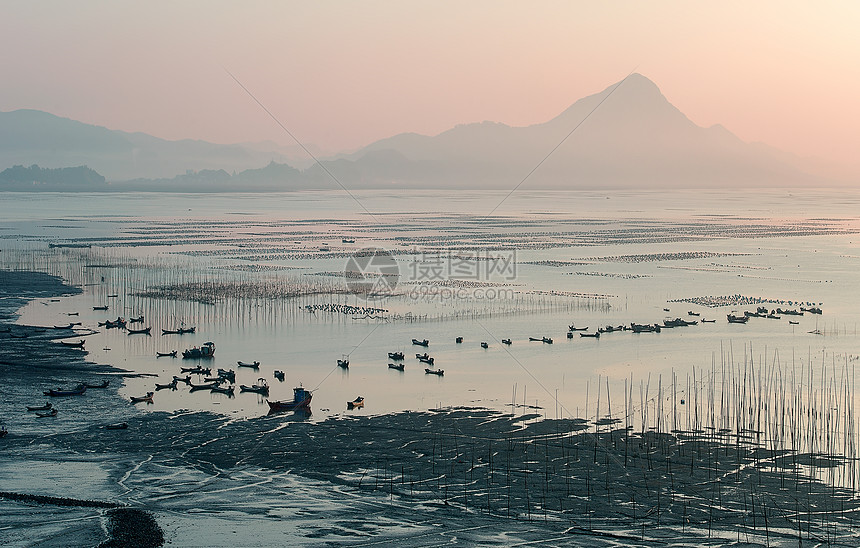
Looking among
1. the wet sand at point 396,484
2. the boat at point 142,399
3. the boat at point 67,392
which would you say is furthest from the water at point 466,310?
the wet sand at point 396,484

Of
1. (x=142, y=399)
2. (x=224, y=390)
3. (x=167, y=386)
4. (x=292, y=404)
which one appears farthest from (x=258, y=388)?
(x=142, y=399)

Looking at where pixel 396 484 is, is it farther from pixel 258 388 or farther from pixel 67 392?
pixel 67 392

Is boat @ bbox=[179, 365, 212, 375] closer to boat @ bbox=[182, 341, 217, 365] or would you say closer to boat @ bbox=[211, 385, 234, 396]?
boat @ bbox=[211, 385, 234, 396]

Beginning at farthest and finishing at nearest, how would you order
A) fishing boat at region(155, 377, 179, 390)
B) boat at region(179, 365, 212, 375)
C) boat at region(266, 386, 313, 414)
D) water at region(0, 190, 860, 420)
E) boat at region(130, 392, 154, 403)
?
boat at region(179, 365, 212, 375)
water at region(0, 190, 860, 420)
fishing boat at region(155, 377, 179, 390)
boat at region(130, 392, 154, 403)
boat at region(266, 386, 313, 414)

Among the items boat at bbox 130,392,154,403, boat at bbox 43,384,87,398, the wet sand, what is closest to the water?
boat at bbox 130,392,154,403

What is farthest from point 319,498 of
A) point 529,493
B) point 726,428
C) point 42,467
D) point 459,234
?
point 459,234

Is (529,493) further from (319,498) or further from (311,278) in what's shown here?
(311,278)
